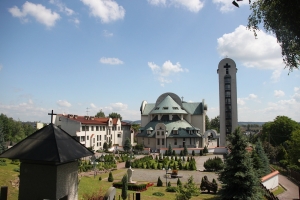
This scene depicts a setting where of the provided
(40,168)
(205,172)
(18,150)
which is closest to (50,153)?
(40,168)

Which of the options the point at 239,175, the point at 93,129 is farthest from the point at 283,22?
the point at 93,129

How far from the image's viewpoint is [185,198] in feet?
49.5

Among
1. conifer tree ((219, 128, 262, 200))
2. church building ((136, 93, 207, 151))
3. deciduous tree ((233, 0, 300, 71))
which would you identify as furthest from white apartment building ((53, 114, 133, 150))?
deciduous tree ((233, 0, 300, 71))

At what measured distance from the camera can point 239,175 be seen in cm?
1447

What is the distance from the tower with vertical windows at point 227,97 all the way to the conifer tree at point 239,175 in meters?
42.5

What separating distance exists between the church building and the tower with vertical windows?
5972 mm

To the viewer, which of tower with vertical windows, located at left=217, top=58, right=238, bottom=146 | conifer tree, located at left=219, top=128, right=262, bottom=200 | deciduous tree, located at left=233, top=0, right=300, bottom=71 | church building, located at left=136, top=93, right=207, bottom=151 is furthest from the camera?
tower with vertical windows, located at left=217, top=58, right=238, bottom=146

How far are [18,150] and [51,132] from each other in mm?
924

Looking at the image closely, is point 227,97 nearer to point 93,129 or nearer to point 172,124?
point 172,124

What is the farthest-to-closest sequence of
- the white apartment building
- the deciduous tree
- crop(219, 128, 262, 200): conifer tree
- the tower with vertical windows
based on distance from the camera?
the tower with vertical windows, the white apartment building, crop(219, 128, 262, 200): conifer tree, the deciduous tree

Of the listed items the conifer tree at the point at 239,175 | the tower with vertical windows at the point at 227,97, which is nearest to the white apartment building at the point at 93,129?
the tower with vertical windows at the point at 227,97

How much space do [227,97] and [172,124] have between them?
14.6 meters

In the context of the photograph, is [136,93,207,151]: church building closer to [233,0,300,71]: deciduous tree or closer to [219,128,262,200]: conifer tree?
[219,128,262,200]: conifer tree

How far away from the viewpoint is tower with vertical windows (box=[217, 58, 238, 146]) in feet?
185
